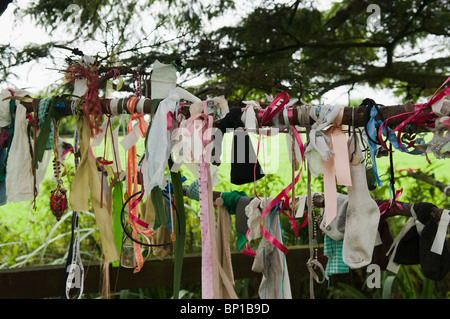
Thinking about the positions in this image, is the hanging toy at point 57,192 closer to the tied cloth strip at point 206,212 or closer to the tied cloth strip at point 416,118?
the tied cloth strip at point 206,212

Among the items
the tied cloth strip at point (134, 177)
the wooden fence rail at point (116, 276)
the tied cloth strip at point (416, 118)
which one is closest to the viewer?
the tied cloth strip at point (416, 118)

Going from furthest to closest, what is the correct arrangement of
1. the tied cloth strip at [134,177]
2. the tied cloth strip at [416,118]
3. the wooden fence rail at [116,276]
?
the wooden fence rail at [116,276]
the tied cloth strip at [134,177]
the tied cloth strip at [416,118]

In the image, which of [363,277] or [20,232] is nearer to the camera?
[363,277]

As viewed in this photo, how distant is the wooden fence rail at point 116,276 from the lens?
5.00ft

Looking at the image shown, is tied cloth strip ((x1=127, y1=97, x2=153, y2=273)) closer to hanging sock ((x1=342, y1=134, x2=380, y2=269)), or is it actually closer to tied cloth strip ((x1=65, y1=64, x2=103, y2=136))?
tied cloth strip ((x1=65, y1=64, x2=103, y2=136))

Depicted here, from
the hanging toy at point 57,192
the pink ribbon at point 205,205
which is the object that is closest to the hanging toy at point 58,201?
the hanging toy at point 57,192

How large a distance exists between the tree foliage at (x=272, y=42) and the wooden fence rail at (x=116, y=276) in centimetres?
62

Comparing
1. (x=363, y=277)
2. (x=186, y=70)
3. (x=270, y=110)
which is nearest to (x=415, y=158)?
(x=363, y=277)

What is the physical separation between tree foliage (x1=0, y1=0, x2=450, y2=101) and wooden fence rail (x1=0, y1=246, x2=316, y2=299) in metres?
0.62

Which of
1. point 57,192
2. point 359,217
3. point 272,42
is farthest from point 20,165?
point 272,42

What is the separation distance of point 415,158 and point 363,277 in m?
1.70

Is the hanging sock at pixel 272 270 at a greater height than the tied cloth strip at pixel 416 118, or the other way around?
the tied cloth strip at pixel 416 118
